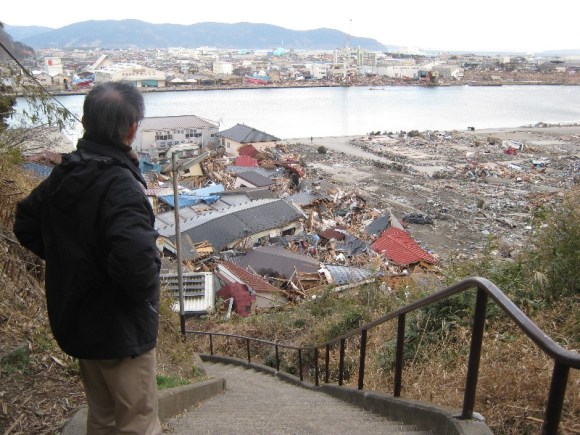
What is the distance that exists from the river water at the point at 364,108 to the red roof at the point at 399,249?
821 inches

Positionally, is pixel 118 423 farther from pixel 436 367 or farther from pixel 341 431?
pixel 436 367

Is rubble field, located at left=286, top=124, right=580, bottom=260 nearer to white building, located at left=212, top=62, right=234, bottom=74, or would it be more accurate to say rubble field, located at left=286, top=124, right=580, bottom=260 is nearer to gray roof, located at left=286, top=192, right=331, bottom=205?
gray roof, located at left=286, top=192, right=331, bottom=205

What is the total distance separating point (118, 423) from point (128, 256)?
64 cm

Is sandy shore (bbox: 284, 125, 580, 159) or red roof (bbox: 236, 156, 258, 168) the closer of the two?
red roof (bbox: 236, 156, 258, 168)

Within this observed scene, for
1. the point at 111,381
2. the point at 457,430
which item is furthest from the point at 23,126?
the point at 457,430

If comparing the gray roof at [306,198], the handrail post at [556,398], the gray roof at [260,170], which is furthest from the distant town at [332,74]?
the handrail post at [556,398]

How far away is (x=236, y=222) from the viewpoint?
15430 mm

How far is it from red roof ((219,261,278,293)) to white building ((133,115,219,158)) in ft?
51.8

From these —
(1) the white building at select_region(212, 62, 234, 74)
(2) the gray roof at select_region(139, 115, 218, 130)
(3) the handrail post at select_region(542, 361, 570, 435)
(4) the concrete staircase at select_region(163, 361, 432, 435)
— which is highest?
(1) the white building at select_region(212, 62, 234, 74)

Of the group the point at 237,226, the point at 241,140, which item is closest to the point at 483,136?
the point at 241,140

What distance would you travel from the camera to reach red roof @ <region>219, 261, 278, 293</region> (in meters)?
11.0

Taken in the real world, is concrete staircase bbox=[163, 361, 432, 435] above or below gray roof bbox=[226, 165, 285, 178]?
above

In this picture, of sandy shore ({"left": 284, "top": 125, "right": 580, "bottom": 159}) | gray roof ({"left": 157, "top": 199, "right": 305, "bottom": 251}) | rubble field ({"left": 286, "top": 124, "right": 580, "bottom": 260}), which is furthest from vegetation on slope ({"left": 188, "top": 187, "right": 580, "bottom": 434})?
sandy shore ({"left": 284, "top": 125, "right": 580, "bottom": 159})

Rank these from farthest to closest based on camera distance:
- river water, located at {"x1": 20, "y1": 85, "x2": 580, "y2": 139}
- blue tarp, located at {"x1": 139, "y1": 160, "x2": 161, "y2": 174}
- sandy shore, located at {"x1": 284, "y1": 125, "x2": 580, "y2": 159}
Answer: river water, located at {"x1": 20, "y1": 85, "x2": 580, "y2": 139} → sandy shore, located at {"x1": 284, "y1": 125, "x2": 580, "y2": 159} → blue tarp, located at {"x1": 139, "y1": 160, "x2": 161, "y2": 174}
